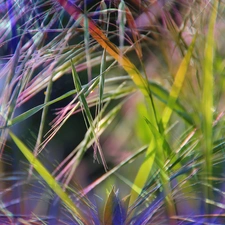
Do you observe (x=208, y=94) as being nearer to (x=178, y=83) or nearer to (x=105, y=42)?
(x=178, y=83)

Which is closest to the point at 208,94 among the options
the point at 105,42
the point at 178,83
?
the point at 178,83

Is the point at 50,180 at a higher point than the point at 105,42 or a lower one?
lower

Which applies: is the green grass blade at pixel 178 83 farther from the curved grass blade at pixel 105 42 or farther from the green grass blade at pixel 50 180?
the green grass blade at pixel 50 180

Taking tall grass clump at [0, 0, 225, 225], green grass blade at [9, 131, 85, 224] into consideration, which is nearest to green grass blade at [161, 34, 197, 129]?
tall grass clump at [0, 0, 225, 225]

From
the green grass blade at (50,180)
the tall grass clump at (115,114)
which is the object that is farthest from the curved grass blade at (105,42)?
the green grass blade at (50,180)

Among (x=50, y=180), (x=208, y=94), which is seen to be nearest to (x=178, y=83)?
(x=208, y=94)

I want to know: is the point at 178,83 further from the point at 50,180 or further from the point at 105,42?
the point at 50,180

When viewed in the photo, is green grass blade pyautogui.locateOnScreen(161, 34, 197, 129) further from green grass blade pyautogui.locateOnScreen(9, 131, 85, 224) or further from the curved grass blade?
green grass blade pyautogui.locateOnScreen(9, 131, 85, 224)

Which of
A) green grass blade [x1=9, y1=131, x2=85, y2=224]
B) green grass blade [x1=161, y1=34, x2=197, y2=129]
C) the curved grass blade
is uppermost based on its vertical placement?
the curved grass blade
